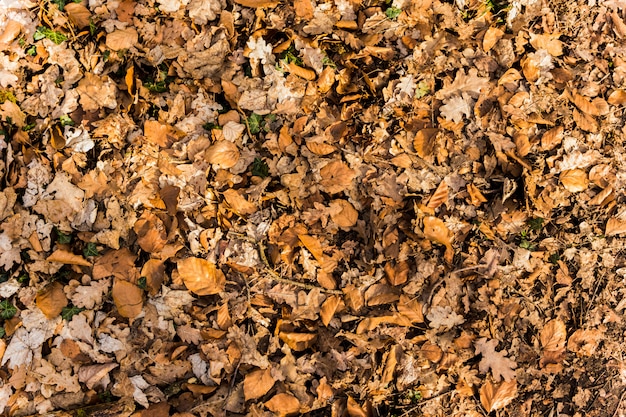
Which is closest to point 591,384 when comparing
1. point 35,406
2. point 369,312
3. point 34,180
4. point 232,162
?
point 369,312

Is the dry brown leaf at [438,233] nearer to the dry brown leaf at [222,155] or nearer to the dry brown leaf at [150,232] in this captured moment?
the dry brown leaf at [222,155]

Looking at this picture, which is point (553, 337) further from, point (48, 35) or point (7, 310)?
point (48, 35)

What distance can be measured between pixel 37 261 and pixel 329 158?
169cm

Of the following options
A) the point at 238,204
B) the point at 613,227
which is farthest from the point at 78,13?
the point at 613,227

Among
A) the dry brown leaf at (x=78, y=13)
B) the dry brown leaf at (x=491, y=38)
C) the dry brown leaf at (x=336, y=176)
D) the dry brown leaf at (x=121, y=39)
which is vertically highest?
the dry brown leaf at (x=78, y=13)

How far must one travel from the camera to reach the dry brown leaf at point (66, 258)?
8.76ft

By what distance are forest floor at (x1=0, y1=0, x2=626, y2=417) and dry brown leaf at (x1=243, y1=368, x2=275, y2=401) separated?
0.06ft

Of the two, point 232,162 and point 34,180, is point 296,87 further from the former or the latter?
point 34,180

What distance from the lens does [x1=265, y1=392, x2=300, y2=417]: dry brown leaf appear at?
257 centimetres

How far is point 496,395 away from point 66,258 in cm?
240

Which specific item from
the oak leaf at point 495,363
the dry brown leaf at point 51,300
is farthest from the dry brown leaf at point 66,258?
the oak leaf at point 495,363

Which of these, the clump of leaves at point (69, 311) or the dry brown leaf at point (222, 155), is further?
the dry brown leaf at point (222, 155)

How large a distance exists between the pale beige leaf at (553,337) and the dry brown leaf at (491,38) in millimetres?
1651

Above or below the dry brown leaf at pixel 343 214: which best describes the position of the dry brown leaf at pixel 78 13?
above
